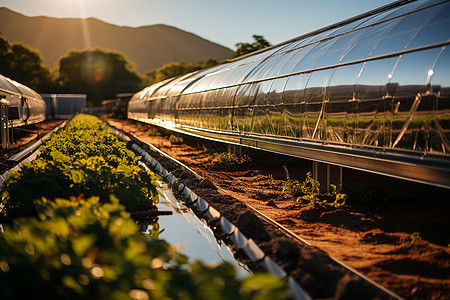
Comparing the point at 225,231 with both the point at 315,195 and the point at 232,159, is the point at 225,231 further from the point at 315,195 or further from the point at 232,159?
the point at 232,159

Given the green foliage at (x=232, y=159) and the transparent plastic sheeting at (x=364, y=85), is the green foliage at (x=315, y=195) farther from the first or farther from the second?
the green foliage at (x=232, y=159)

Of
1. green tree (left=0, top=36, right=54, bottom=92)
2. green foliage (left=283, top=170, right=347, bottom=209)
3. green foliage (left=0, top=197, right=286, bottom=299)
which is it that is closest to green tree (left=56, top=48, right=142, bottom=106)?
green tree (left=0, top=36, right=54, bottom=92)

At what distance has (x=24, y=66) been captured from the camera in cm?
7556

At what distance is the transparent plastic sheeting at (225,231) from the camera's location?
3829 millimetres

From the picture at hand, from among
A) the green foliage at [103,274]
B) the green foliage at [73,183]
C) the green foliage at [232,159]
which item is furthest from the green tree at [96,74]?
the green foliage at [103,274]

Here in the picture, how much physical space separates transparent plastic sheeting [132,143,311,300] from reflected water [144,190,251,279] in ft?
→ 0.04

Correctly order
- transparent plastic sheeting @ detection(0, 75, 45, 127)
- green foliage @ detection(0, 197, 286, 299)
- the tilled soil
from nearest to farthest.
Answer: green foliage @ detection(0, 197, 286, 299)
the tilled soil
transparent plastic sheeting @ detection(0, 75, 45, 127)

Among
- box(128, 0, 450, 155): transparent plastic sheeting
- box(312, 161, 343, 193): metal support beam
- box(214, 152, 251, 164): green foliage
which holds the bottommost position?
box(214, 152, 251, 164): green foliage

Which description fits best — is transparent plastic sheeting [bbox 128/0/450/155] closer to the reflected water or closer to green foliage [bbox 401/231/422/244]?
green foliage [bbox 401/231/422/244]

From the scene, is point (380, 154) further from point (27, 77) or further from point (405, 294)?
point (27, 77)

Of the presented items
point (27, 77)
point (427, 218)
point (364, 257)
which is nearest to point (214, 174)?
point (427, 218)

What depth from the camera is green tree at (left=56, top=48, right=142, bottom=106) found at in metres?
78.5

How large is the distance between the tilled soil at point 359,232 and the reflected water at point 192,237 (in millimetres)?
367

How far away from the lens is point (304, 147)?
28.8ft
